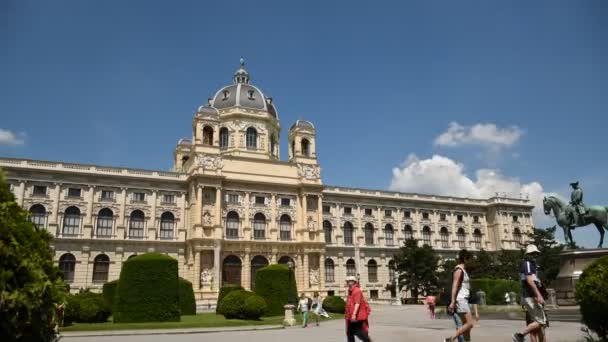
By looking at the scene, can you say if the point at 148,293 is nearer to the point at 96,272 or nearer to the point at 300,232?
the point at 96,272

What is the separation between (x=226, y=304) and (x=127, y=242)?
2619 centimetres

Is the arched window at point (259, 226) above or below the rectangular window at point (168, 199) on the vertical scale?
below

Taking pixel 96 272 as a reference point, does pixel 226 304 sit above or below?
below

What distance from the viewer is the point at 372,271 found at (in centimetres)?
6181

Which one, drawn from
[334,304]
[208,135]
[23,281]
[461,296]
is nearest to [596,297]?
[461,296]

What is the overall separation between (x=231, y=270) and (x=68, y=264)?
16.2 meters

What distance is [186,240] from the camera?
51.4 m

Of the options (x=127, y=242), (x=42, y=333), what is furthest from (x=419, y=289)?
(x=42, y=333)

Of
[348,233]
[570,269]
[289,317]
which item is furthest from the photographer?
[348,233]

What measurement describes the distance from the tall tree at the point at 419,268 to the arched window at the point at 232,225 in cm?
1934

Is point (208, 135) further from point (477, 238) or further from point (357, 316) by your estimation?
point (357, 316)

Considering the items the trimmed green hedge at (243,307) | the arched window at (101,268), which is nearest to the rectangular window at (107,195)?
the arched window at (101,268)

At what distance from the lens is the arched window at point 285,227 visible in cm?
5516

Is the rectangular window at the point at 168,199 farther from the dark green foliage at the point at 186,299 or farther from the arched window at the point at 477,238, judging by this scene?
the arched window at the point at 477,238
